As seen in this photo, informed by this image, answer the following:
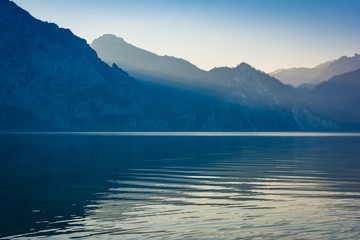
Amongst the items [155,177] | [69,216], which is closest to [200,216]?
[69,216]

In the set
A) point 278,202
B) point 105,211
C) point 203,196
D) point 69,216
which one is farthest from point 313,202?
point 69,216

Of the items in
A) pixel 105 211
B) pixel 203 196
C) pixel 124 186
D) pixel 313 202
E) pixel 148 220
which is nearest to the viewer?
pixel 148 220

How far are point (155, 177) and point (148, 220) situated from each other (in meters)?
21.6

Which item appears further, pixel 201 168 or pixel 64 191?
pixel 201 168

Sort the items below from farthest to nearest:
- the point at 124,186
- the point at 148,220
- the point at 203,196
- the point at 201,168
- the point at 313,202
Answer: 1. the point at 201,168
2. the point at 124,186
3. the point at 203,196
4. the point at 313,202
5. the point at 148,220

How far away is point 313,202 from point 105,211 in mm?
14327

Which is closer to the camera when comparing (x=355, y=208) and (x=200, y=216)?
(x=200, y=216)

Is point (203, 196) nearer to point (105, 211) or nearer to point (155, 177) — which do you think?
point (105, 211)

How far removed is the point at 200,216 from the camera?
2438 centimetres

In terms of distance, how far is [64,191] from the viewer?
3469cm

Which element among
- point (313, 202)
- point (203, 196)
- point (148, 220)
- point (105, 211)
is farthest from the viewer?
point (203, 196)

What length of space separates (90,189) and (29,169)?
18272 millimetres

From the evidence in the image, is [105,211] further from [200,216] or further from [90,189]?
[90,189]

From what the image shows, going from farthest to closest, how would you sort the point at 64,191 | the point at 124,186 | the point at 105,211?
the point at 124,186, the point at 64,191, the point at 105,211
